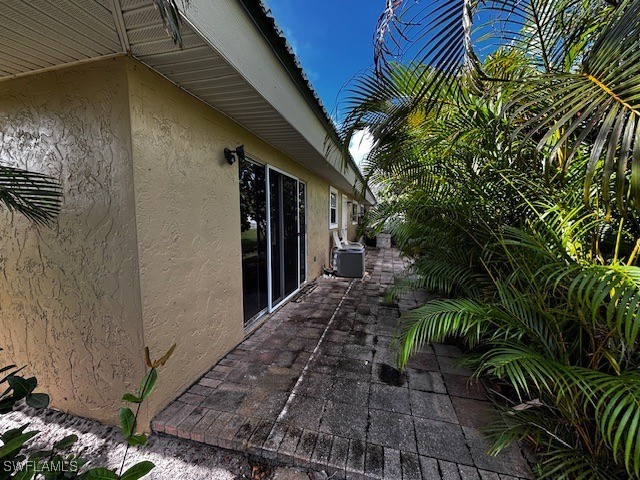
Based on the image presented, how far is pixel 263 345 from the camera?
306cm

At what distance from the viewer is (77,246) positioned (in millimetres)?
1912

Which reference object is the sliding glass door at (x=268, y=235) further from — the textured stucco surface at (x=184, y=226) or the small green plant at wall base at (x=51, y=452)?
the small green plant at wall base at (x=51, y=452)

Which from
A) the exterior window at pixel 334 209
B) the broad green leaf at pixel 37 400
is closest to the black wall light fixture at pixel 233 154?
the broad green leaf at pixel 37 400

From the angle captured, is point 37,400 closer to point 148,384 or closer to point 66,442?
point 66,442

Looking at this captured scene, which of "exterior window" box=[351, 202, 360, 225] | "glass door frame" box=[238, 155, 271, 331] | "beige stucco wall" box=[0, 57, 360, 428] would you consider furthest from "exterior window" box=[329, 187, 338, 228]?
"beige stucco wall" box=[0, 57, 360, 428]

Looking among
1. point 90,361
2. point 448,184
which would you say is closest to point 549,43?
point 448,184

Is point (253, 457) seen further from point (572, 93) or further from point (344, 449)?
point (572, 93)

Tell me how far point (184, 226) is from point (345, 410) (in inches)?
80.3

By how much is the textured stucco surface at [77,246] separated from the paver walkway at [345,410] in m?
0.74

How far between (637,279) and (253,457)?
2368 mm

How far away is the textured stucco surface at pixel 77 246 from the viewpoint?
1.79 metres

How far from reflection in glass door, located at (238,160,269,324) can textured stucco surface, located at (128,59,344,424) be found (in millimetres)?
239

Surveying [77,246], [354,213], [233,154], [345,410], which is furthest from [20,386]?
[354,213]

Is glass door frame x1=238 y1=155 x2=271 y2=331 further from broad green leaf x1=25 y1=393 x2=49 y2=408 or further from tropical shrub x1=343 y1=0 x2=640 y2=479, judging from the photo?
broad green leaf x1=25 y1=393 x2=49 y2=408
